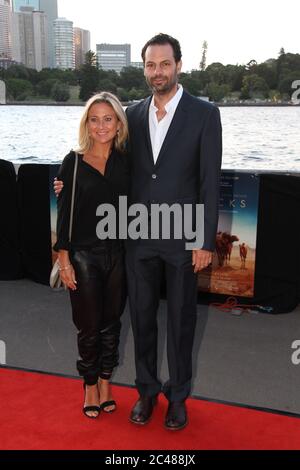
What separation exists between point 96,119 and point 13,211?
268 centimetres

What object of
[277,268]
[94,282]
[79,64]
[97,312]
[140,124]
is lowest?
[277,268]

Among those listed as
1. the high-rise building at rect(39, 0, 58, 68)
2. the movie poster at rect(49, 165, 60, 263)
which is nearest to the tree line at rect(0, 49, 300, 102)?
the high-rise building at rect(39, 0, 58, 68)

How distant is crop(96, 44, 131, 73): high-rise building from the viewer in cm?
468

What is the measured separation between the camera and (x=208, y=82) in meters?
4.66

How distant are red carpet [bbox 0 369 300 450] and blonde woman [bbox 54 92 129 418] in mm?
137

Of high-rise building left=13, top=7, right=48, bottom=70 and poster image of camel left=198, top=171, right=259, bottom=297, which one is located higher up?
high-rise building left=13, top=7, right=48, bottom=70

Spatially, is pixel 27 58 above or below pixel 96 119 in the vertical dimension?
above

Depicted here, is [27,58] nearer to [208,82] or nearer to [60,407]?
[208,82]

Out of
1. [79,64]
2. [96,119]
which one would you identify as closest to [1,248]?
[79,64]

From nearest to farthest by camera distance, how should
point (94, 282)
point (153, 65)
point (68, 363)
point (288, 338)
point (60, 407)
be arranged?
point (153, 65) < point (94, 282) < point (60, 407) < point (68, 363) < point (288, 338)

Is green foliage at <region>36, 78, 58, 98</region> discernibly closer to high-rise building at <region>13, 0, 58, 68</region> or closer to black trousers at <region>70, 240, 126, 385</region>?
high-rise building at <region>13, 0, 58, 68</region>

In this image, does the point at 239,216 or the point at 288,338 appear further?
the point at 239,216

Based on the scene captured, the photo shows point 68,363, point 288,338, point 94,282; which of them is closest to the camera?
point 94,282

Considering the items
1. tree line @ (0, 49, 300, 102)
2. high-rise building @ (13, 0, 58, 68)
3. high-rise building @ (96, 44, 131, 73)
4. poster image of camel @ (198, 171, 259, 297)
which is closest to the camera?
poster image of camel @ (198, 171, 259, 297)
